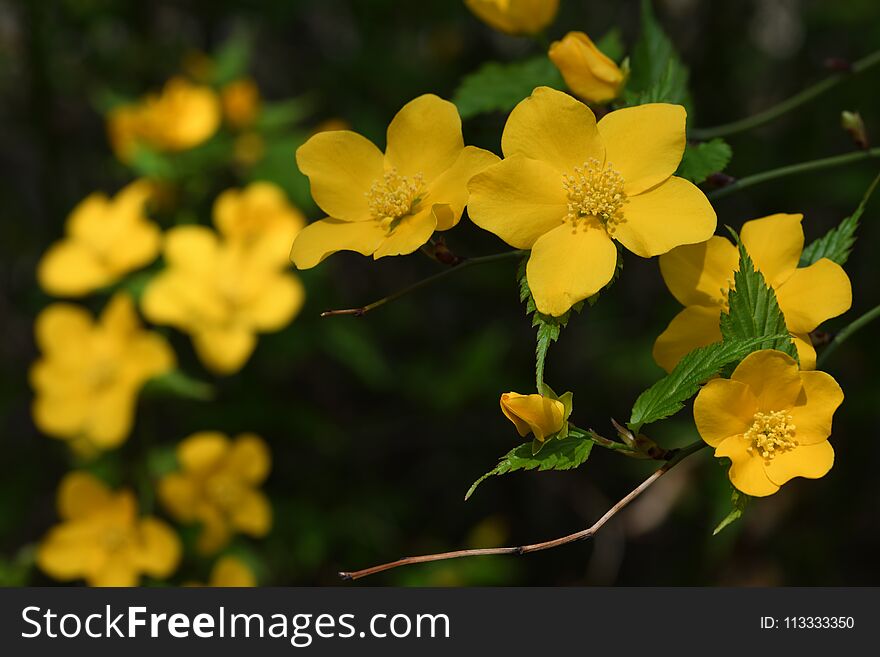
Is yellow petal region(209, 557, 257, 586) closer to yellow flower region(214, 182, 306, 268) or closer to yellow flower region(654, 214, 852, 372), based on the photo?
yellow flower region(214, 182, 306, 268)

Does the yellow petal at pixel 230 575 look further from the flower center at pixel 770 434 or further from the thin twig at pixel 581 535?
the flower center at pixel 770 434

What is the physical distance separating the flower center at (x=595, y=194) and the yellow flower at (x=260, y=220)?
1.14 metres

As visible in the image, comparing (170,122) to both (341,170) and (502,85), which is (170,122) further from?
(341,170)

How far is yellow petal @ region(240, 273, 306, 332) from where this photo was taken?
1941 millimetres

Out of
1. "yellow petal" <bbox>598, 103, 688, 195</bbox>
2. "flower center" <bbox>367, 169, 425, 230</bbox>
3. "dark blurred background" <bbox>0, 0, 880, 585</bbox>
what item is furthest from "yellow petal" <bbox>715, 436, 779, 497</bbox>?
"dark blurred background" <bbox>0, 0, 880, 585</bbox>

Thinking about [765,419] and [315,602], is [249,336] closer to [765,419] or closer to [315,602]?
[315,602]

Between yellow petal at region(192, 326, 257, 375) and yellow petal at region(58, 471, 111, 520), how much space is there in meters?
0.33

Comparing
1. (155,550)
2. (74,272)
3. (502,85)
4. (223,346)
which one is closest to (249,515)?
(155,550)

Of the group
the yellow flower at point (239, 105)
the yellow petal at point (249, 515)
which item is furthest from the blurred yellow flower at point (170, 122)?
the yellow petal at point (249, 515)

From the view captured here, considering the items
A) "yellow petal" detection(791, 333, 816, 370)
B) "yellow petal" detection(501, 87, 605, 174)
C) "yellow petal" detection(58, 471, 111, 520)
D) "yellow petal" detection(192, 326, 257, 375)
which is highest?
"yellow petal" detection(192, 326, 257, 375)

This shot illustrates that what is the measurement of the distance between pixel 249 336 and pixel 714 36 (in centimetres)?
157

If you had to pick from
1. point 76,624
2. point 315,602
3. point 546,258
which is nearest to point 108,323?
point 76,624

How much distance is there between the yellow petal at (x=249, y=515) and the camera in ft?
6.55

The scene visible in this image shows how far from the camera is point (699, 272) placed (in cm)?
88
